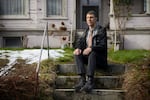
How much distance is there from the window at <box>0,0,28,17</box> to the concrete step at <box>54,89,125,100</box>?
35.3 ft

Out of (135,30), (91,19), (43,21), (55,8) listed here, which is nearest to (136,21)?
(135,30)

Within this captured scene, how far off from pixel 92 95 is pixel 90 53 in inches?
34.1

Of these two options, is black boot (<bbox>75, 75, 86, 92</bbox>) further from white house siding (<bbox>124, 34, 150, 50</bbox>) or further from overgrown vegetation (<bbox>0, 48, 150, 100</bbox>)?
white house siding (<bbox>124, 34, 150, 50</bbox>)

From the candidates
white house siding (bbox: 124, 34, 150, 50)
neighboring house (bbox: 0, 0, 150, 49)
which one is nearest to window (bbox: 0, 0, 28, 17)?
neighboring house (bbox: 0, 0, 150, 49)

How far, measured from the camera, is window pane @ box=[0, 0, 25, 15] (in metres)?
18.3

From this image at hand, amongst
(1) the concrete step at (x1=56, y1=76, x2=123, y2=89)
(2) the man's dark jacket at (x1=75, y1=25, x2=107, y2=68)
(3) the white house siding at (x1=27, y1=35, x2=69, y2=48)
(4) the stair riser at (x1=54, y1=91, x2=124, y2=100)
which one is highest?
(2) the man's dark jacket at (x1=75, y1=25, x2=107, y2=68)

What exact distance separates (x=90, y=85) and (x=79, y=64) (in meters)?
0.54

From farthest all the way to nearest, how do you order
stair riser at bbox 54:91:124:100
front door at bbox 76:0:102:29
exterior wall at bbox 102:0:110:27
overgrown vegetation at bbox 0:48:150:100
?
front door at bbox 76:0:102:29, exterior wall at bbox 102:0:110:27, stair riser at bbox 54:91:124:100, overgrown vegetation at bbox 0:48:150:100

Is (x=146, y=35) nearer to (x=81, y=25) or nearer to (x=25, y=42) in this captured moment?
(x=81, y=25)

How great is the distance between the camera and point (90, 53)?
8.27m

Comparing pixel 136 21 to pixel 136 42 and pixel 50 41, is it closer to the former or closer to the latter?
pixel 136 42

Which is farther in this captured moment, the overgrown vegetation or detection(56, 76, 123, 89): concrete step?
detection(56, 76, 123, 89): concrete step

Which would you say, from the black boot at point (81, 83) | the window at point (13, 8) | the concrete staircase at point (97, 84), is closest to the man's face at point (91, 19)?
the concrete staircase at point (97, 84)

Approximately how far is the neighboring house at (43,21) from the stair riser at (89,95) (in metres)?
9.46
